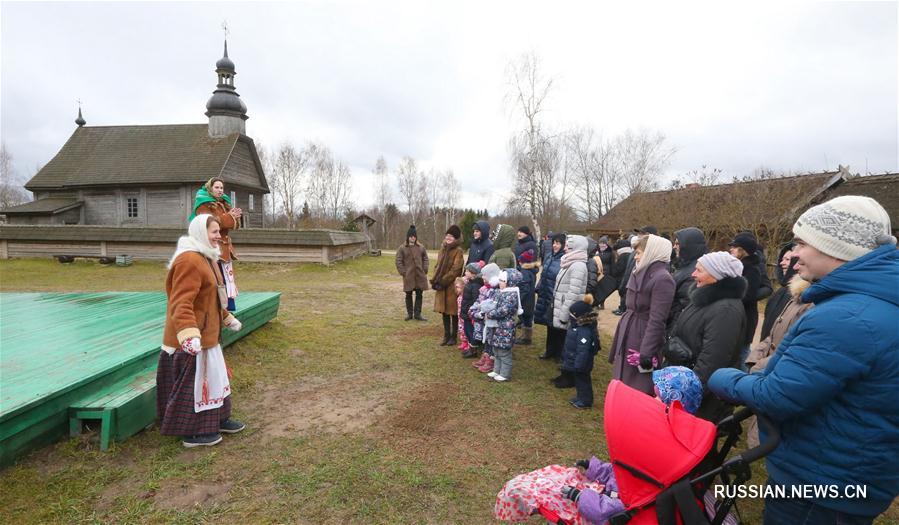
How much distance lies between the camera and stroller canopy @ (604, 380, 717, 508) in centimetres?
183

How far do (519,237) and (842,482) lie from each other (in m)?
5.56

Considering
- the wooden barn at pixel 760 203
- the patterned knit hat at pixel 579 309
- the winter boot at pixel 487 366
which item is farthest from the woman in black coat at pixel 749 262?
the wooden barn at pixel 760 203

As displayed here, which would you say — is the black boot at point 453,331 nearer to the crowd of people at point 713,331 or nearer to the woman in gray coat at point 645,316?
the crowd of people at point 713,331

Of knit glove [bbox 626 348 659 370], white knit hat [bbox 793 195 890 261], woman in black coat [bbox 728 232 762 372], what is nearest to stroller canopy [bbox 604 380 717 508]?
white knit hat [bbox 793 195 890 261]

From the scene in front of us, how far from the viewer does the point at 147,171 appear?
25.7m

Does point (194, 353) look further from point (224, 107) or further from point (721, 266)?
point (224, 107)

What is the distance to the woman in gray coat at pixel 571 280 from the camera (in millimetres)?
5046

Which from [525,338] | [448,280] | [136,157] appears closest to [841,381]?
[448,280]

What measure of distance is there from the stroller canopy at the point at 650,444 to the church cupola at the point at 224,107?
101 feet

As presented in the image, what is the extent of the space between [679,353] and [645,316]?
0.63 m

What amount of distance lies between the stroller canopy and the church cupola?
30.7 m

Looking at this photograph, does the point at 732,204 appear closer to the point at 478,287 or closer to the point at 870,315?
the point at 478,287

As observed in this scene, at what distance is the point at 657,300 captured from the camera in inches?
142

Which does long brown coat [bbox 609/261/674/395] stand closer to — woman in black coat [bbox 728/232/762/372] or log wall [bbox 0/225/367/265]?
woman in black coat [bbox 728/232/762/372]
